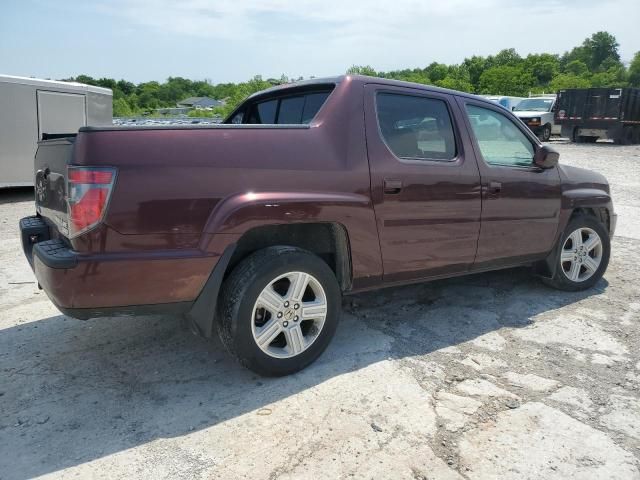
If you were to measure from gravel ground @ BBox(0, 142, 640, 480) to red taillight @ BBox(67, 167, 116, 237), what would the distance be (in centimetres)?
105

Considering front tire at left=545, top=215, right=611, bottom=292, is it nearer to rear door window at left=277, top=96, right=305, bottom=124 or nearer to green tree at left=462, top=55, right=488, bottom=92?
rear door window at left=277, top=96, right=305, bottom=124

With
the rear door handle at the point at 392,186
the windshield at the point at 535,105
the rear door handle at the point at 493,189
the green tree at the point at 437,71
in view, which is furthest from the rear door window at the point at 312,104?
the green tree at the point at 437,71

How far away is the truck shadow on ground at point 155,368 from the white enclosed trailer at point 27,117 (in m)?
7.40

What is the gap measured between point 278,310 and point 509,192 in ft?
7.24

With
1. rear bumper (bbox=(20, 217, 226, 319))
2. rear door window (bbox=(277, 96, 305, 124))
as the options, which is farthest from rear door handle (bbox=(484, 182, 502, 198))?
rear bumper (bbox=(20, 217, 226, 319))

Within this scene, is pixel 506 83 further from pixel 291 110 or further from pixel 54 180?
→ pixel 54 180

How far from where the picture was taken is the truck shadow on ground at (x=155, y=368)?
259 cm

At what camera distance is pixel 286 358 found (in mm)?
3117

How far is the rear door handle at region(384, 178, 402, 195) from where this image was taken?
133 inches

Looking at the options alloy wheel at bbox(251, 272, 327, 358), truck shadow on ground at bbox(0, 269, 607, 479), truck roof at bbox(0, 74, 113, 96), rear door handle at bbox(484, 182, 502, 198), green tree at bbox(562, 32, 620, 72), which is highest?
green tree at bbox(562, 32, 620, 72)

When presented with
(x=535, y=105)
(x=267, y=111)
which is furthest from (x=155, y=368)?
(x=535, y=105)

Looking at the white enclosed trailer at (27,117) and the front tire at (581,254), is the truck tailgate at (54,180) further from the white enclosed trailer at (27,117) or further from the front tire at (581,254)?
the white enclosed trailer at (27,117)

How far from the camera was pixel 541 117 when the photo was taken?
73.6 ft

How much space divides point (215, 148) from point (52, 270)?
1033 millimetres
